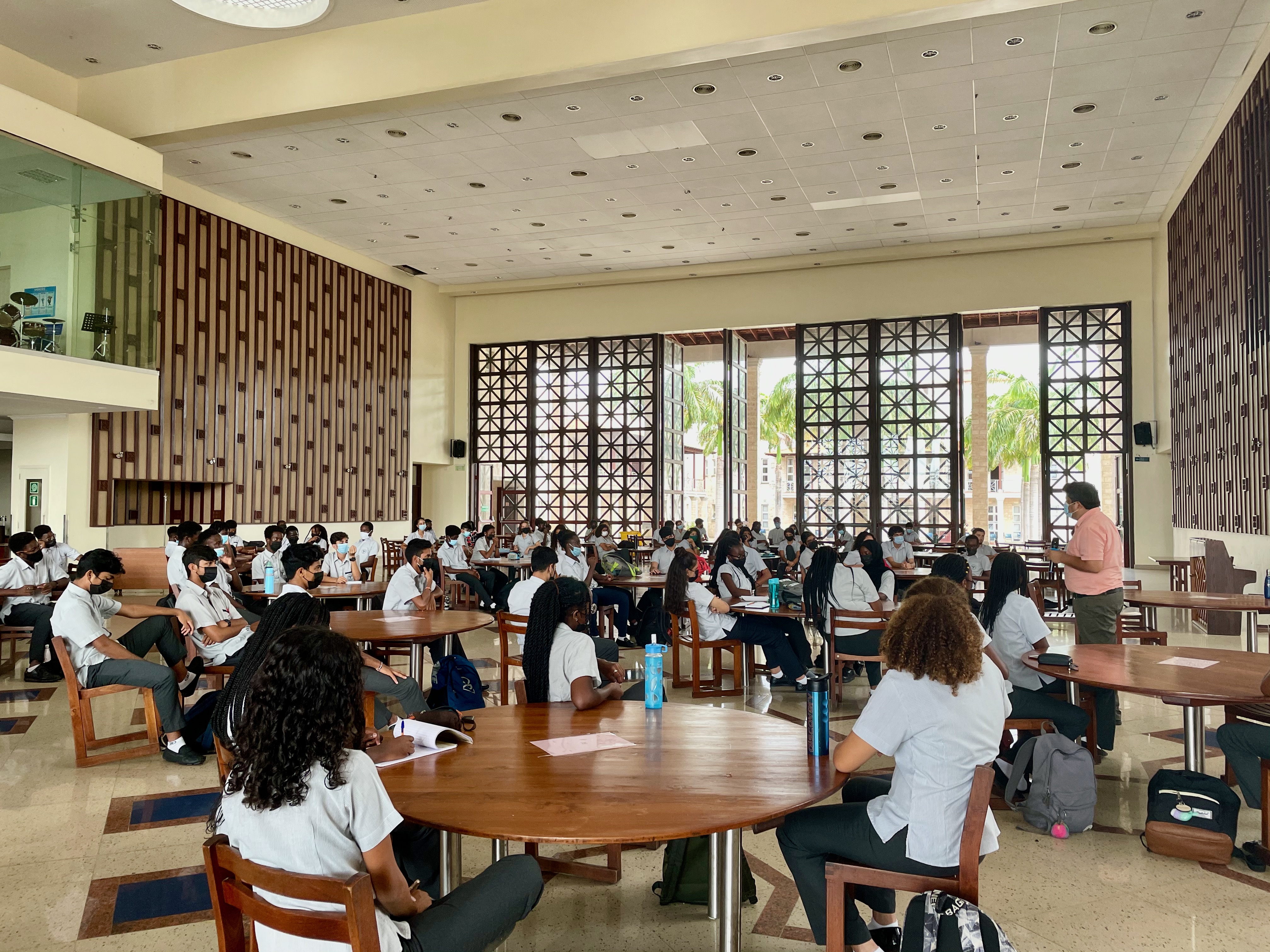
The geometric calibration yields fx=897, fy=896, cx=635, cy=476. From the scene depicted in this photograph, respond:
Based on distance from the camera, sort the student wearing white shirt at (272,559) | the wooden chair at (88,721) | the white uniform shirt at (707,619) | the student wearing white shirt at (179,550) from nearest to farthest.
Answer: the wooden chair at (88,721), the white uniform shirt at (707,619), the student wearing white shirt at (179,550), the student wearing white shirt at (272,559)

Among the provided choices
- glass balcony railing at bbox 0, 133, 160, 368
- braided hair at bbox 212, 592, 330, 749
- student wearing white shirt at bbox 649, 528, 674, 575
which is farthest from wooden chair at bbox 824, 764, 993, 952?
glass balcony railing at bbox 0, 133, 160, 368

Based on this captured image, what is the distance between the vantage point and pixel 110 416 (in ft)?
37.5

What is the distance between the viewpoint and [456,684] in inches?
210

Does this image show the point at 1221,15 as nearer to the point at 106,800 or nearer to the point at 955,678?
the point at 955,678

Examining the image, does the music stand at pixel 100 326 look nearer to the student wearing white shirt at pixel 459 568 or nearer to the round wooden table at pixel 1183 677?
the student wearing white shirt at pixel 459 568

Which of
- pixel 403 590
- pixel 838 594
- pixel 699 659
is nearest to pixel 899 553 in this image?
pixel 838 594

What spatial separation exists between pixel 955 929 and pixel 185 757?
14.5 feet

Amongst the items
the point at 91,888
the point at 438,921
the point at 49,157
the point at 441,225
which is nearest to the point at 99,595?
the point at 91,888

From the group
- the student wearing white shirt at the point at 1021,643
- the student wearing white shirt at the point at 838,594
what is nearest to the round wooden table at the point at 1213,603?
the student wearing white shirt at the point at 838,594

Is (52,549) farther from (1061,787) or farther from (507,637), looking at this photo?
(1061,787)

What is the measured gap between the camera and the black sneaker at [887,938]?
2.65 m

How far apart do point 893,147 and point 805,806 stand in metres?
10.1

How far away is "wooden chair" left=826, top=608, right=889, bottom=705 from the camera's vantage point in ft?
18.5

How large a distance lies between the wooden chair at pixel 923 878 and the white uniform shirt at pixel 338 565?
675 centimetres
